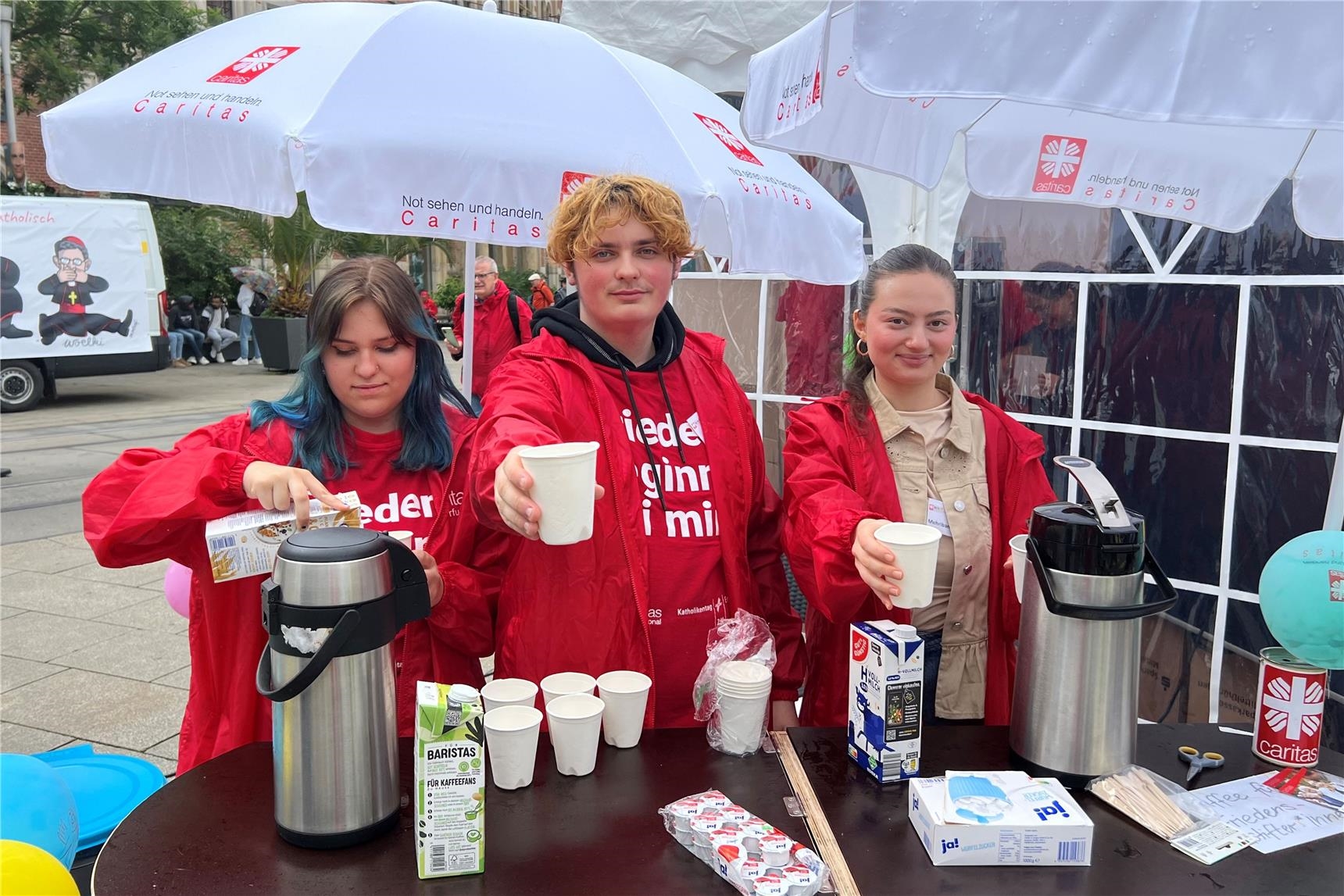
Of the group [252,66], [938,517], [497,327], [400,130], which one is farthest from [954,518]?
[497,327]

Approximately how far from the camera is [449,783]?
1.41 m

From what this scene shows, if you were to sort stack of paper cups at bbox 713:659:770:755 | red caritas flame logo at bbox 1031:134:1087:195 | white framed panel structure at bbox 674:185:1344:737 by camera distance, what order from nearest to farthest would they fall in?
stack of paper cups at bbox 713:659:770:755
red caritas flame logo at bbox 1031:134:1087:195
white framed panel structure at bbox 674:185:1344:737

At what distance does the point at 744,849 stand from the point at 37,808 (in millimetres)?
1709

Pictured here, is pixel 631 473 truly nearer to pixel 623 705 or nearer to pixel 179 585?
pixel 623 705

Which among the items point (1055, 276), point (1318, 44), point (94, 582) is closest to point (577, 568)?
point (1318, 44)

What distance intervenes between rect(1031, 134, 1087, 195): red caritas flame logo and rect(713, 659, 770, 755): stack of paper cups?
218 centimetres

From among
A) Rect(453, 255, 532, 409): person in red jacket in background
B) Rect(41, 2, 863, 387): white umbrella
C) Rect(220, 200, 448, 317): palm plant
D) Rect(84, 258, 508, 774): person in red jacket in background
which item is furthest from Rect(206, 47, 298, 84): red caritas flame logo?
Answer: Rect(220, 200, 448, 317): palm plant

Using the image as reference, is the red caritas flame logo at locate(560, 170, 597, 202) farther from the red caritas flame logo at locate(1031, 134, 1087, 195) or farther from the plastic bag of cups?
the plastic bag of cups

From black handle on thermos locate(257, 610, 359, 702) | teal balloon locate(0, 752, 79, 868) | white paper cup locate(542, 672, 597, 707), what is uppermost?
black handle on thermos locate(257, 610, 359, 702)

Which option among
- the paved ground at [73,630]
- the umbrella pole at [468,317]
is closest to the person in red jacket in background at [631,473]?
the umbrella pole at [468,317]

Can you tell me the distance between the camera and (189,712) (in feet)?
7.88

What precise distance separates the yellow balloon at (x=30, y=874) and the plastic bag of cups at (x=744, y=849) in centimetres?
101

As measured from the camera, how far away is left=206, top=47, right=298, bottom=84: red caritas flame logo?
2.89 m

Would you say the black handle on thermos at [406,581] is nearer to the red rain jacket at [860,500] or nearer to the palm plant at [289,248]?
the red rain jacket at [860,500]
